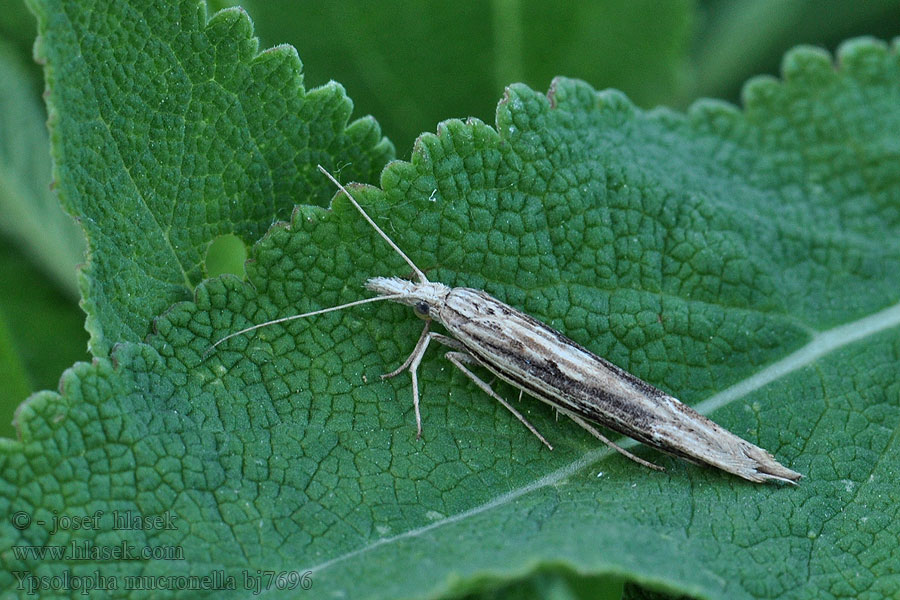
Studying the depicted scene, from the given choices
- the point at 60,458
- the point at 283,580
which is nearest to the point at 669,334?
the point at 283,580

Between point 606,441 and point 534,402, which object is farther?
point 534,402

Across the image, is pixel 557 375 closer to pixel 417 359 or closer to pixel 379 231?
pixel 417 359

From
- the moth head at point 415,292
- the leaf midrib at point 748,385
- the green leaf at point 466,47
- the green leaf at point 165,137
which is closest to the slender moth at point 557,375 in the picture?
the moth head at point 415,292

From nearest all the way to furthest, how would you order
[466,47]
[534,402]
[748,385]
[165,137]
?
[165,137] → [534,402] → [748,385] → [466,47]

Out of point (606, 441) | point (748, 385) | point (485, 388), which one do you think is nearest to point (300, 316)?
point (485, 388)

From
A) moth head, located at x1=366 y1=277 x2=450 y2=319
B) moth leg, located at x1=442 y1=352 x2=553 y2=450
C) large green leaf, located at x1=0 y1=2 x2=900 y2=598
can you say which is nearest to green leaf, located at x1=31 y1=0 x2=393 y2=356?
large green leaf, located at x1=0 y1=2 x2=900 y2=598

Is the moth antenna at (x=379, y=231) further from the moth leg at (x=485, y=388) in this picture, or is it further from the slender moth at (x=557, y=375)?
the moth leg at (x=485, y=388)

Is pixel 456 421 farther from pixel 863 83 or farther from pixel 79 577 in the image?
pixel 863 83

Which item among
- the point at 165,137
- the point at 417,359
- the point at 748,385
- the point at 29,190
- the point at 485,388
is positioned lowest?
the point at 748,385
